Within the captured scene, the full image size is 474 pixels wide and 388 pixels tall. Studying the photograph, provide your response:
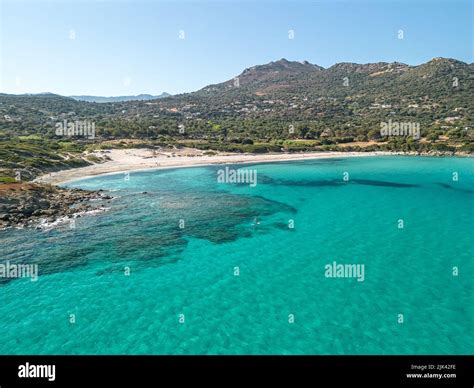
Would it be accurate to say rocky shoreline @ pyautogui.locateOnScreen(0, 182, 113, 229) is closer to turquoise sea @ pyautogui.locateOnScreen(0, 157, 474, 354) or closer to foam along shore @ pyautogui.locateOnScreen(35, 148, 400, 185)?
turquoise sea @ pyautogui.locateOnScreen(0, 157, 474, 354)

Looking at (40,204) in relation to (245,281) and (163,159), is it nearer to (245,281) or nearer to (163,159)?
(245,281)

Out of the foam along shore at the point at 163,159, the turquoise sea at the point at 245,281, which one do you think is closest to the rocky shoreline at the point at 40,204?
the turquoise sea at the point at 245,281

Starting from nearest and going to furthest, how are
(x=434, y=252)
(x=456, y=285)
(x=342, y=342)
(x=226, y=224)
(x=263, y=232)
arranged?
1. (x=342, y=342)
2. (x=456, y=285)
3. (x=434, y=252)
4. (x=263, y=232)
5. (x=226, y=224)

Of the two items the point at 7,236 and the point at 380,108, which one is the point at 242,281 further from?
the point at 380,108

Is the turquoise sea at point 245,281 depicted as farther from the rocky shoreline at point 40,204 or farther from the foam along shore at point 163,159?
the foam along shore at point 163,159

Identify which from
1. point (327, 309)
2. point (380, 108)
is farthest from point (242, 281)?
point (380, 108)
